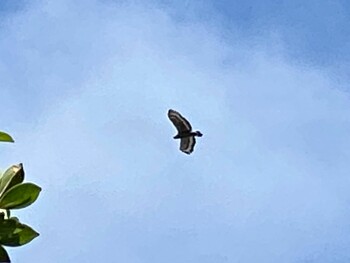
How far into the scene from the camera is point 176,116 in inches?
390

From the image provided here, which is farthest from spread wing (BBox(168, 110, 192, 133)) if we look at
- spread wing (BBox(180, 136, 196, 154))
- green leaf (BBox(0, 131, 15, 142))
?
green leaf (BBox(0, 131, 15, 142))

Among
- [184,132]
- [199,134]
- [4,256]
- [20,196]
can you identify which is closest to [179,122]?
[184,132]

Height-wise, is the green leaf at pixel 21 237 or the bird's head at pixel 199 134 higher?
the bird's head at pixel 199 134

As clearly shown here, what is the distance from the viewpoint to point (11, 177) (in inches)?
110

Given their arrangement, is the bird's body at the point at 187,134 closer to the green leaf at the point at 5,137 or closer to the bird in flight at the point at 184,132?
the bird in flight at the point at 184,132

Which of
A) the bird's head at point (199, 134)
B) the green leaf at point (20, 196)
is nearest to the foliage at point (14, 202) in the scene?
the green leaf at point (20, 196)

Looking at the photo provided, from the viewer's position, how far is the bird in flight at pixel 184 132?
991 centimetres

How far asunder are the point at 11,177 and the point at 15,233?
0.18m

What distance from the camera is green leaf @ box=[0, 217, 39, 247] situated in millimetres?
2689

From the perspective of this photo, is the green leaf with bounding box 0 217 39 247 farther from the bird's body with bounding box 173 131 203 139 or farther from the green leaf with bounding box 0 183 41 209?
the bird's body with bounding box 173 131 203 139

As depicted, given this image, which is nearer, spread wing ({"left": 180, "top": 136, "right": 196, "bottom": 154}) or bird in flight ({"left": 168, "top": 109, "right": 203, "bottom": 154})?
bird in flight ({"left": 168, "top": 109, "right": 203, "bottom": 154})

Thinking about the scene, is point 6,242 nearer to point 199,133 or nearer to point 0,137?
point 0,137

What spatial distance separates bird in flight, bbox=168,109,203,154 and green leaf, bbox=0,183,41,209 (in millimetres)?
6698

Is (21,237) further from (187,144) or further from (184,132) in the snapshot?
(187,144)
